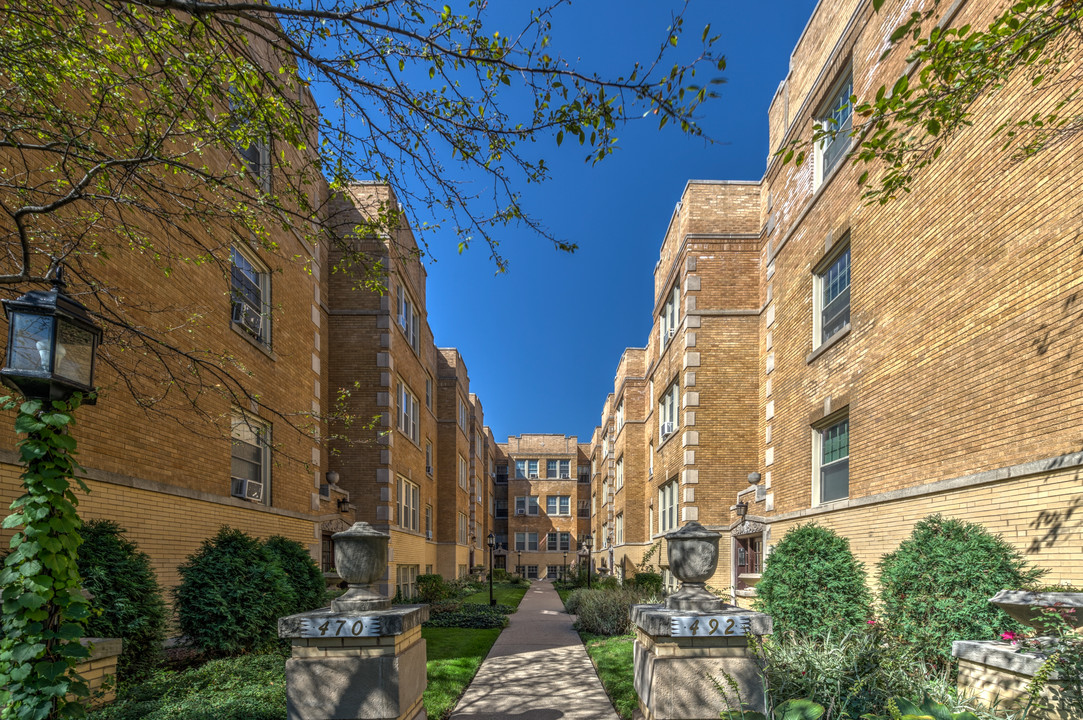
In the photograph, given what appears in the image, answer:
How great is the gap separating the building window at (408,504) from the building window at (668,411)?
31.5 feet

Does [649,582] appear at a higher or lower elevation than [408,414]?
lower

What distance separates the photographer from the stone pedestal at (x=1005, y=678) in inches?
159

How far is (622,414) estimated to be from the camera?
32094 mm

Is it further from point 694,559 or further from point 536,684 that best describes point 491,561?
point 694,559

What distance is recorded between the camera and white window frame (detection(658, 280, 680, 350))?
20.3 m

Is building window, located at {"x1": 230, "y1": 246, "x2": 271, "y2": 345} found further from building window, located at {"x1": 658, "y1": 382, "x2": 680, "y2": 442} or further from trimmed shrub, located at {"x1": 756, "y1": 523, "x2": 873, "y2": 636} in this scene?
building window, located at {"x1": 658, "y1": 382, "x2": 680, "y2": 442}

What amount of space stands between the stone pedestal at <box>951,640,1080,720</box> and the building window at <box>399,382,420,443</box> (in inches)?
700

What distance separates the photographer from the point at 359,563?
5324 mm

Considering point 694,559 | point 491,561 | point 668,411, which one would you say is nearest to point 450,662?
point 694,559

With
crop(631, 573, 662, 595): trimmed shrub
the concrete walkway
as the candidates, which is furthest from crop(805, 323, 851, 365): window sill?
crop(631, 573, 662, 595): trimmed shrub

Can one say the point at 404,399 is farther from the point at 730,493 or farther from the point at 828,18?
the point at 828,18

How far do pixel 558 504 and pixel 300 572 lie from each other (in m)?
45.1

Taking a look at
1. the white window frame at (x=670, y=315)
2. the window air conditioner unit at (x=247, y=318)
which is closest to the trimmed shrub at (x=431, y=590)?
the window air conditioner unit at (x=247, y=318)

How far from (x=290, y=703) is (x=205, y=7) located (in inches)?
210
